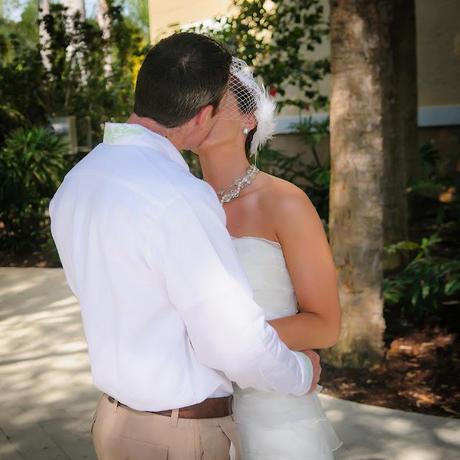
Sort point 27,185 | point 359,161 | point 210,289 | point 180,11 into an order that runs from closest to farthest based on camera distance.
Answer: point 210,289
point 359,161
point 27,185
point 180,11

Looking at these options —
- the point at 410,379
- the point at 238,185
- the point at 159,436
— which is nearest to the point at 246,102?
the point at 238,185

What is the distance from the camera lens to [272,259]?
2477 mm

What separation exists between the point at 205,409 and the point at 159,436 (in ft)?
0.43

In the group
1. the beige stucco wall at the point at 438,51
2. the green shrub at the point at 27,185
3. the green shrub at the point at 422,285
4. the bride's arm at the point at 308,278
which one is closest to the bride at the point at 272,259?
the bride's arm at the point at 308,278

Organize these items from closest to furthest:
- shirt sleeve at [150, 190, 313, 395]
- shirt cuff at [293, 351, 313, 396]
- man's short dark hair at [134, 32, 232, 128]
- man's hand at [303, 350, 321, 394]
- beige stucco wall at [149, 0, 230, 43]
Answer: shirt sleeve at [150, 190, 313, 395] → man's short dark hair at [134, 32, 232, 128] → shirt cuff at [293, 351, 313, 396] → man's hand at [303, 350, 321, 394] → beige stucco wall at [149, 0, 230, 43]

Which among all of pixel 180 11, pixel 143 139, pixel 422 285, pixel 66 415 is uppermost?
pixel 180 11

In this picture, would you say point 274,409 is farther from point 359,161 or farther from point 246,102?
point 359,161

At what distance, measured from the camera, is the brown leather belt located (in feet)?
6.35

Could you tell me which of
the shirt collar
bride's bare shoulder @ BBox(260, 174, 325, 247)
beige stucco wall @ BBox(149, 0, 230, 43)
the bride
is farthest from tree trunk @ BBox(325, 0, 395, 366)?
beige stucco wall @ BBox(149, 0, 230, 43)

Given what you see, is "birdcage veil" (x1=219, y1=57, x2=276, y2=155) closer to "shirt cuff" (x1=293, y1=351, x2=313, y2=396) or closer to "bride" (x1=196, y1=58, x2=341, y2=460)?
"bride" (x1=196, y1=58, x2=341, y2=460)

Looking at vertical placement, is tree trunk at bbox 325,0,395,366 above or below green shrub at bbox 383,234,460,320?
above

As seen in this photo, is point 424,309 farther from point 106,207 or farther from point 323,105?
point 106,207

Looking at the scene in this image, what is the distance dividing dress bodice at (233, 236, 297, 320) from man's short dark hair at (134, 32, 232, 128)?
697 millimetres

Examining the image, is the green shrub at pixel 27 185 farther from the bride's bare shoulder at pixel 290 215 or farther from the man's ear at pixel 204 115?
the man's ear at pixel 204 115
